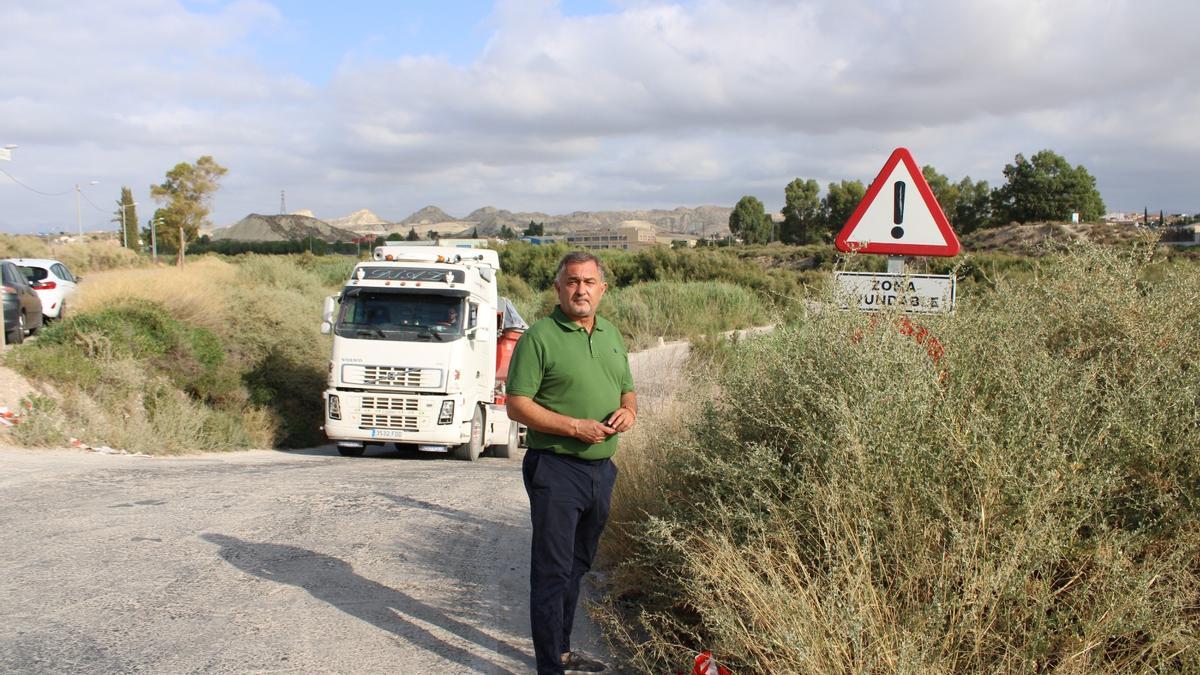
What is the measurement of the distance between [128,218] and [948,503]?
8740 centimetres

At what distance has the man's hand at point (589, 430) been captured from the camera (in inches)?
169

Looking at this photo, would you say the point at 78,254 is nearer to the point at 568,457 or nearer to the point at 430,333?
the point at 430,333

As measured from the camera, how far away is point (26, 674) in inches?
174

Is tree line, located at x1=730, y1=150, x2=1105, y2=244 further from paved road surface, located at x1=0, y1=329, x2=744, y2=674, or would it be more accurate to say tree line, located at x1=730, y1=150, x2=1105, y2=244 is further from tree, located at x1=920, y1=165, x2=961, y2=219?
paved road surface, located at x1=0, y1=329, x2=744, y2=674

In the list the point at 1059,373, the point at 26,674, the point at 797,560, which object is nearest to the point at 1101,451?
the point at 1059,373

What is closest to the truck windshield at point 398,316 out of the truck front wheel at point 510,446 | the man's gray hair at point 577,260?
the truck front wheel at point 510,446

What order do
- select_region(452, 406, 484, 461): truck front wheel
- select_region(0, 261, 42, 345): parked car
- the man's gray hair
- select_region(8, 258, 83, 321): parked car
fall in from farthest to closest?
select_region(8, 258, 83, 321): parked car
select_region(0, 261, 42, 345): parked car
select_region(452, 406, 484, 461): truck front wheel
the man's gray hair

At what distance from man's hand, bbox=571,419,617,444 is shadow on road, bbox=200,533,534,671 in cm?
124

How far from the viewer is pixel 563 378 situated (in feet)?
14.5

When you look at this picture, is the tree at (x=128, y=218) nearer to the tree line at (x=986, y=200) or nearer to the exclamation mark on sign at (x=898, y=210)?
the tree line at (x=986, y=200)

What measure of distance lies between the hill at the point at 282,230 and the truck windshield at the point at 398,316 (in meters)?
63.8

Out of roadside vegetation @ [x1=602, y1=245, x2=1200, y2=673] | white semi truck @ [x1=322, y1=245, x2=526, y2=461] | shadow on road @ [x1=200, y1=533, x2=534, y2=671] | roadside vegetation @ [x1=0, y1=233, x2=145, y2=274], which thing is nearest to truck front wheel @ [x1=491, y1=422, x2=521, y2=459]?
white semi truck @ [x1=322, y1=245, x2=526, y2=461]

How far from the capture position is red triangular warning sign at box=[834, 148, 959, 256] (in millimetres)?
6547

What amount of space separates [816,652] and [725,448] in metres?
1.48
